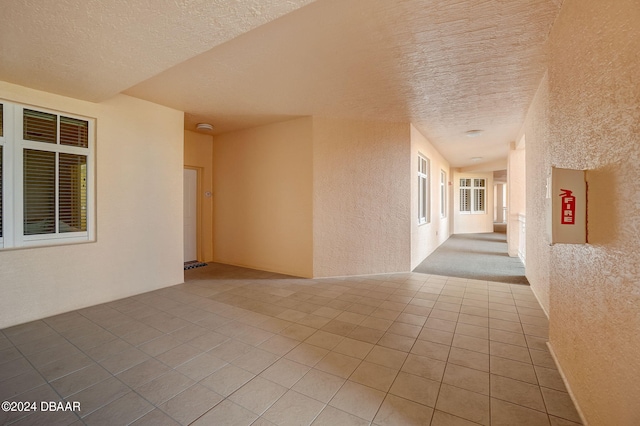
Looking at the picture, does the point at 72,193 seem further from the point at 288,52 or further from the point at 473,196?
the point at 473,196

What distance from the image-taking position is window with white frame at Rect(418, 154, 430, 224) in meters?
6.36

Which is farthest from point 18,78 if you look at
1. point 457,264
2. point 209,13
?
point 457,264

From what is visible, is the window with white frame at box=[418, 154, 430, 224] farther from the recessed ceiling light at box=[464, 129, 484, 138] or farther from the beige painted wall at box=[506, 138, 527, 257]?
the beige painted wall at box=[506, 138, 527, 257]

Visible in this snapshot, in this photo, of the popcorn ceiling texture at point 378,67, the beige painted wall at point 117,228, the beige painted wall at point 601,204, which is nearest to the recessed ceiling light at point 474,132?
the popcorn ceiling texture at point 378,67

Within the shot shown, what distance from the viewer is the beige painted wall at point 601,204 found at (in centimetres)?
113

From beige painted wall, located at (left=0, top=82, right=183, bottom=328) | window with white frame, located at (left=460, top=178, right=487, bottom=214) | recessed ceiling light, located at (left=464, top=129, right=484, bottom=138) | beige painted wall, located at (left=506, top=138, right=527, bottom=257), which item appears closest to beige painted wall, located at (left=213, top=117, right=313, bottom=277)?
beige painted wall, located at (left=0, top=82, right=183, bottom=328)

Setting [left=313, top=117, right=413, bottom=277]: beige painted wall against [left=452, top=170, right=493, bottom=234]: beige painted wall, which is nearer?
[left=313, top=117, right=413, bottom=277]: beige painted wall

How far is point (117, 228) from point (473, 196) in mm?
12437

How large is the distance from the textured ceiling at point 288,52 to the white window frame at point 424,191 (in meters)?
2.22

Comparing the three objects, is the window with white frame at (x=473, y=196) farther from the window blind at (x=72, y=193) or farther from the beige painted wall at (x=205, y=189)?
the window blind at (x=72, y=193)

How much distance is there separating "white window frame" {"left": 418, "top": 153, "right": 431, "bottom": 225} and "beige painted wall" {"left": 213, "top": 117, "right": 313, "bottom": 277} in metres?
3.01

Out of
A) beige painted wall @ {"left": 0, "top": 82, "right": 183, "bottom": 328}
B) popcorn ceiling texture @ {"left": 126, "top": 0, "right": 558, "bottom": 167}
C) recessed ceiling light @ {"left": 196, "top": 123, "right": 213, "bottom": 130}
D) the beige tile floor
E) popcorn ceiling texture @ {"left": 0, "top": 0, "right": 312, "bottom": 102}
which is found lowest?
the beige tile floor

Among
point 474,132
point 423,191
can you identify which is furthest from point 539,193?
point 423,191

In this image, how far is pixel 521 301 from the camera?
3.62 meters
